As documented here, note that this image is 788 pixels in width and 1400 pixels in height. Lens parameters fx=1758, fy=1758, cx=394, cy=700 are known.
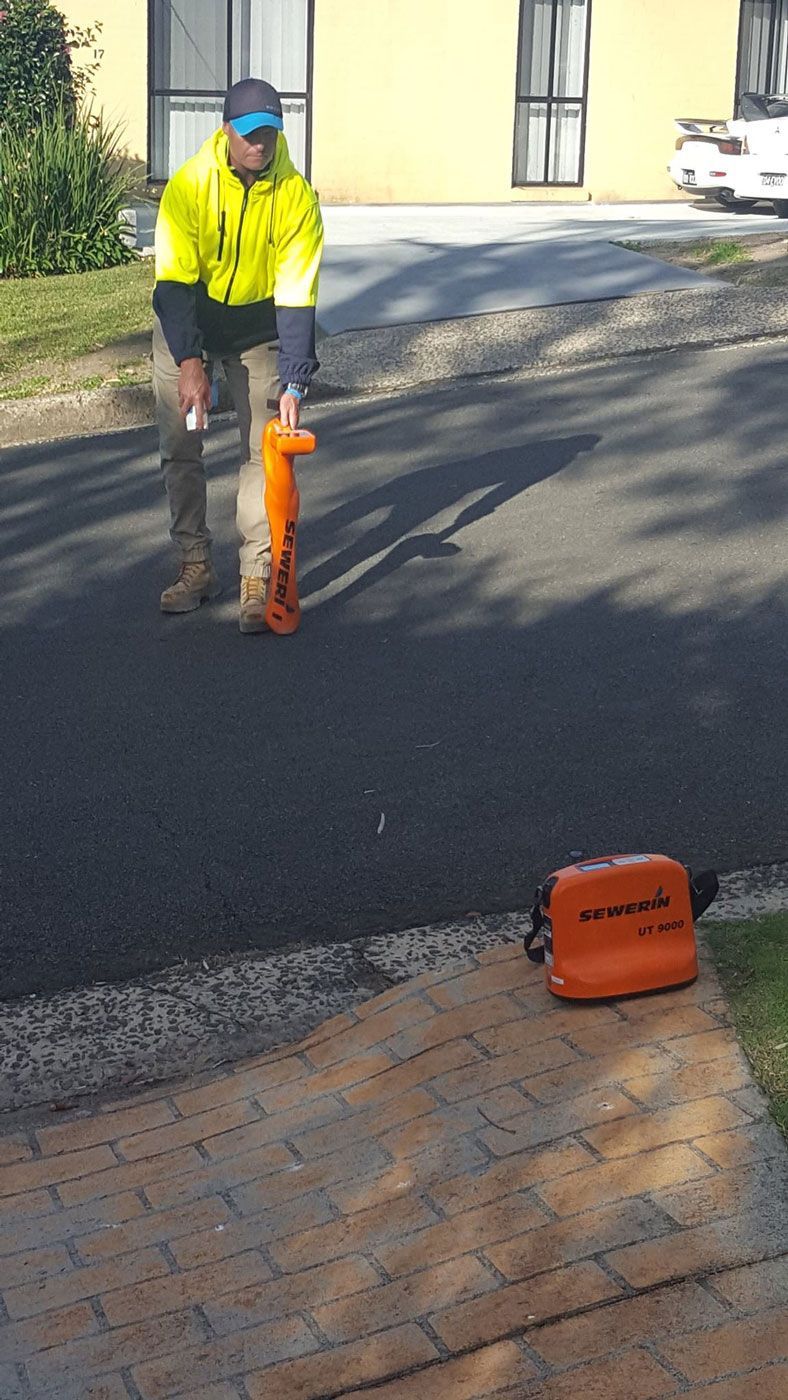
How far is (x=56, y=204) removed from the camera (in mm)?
14188

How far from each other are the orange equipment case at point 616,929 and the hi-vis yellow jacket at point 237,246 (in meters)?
3.07

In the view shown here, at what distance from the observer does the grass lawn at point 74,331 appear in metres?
10.9

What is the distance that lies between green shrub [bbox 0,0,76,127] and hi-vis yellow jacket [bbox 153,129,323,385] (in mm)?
14992

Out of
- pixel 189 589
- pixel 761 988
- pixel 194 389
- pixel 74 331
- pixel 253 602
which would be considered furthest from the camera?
pixel 74 331

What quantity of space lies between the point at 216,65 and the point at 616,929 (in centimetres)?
2248

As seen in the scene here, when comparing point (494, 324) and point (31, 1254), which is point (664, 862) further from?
point (494, 324)

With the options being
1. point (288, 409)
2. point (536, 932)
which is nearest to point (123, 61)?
point (288, 409)

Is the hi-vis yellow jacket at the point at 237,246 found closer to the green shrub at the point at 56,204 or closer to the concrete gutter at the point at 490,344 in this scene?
the concrete gutter at the point at 490,344

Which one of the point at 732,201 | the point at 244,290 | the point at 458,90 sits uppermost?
the point at 458,90

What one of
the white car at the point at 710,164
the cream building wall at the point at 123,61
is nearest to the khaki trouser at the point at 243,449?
the white car at the point at 710,164

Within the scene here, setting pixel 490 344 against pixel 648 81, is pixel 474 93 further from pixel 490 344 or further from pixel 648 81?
pixel 490 344

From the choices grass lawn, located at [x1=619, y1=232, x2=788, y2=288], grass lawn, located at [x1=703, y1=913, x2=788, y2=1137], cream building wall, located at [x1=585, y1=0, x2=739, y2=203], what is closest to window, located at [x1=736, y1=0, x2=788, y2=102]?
cream building wall, located at [x1=585, y1=0, x2=739, y2=203]

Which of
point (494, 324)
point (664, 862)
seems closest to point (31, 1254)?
point (664, 862)

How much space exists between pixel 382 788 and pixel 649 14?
22.2 metres
